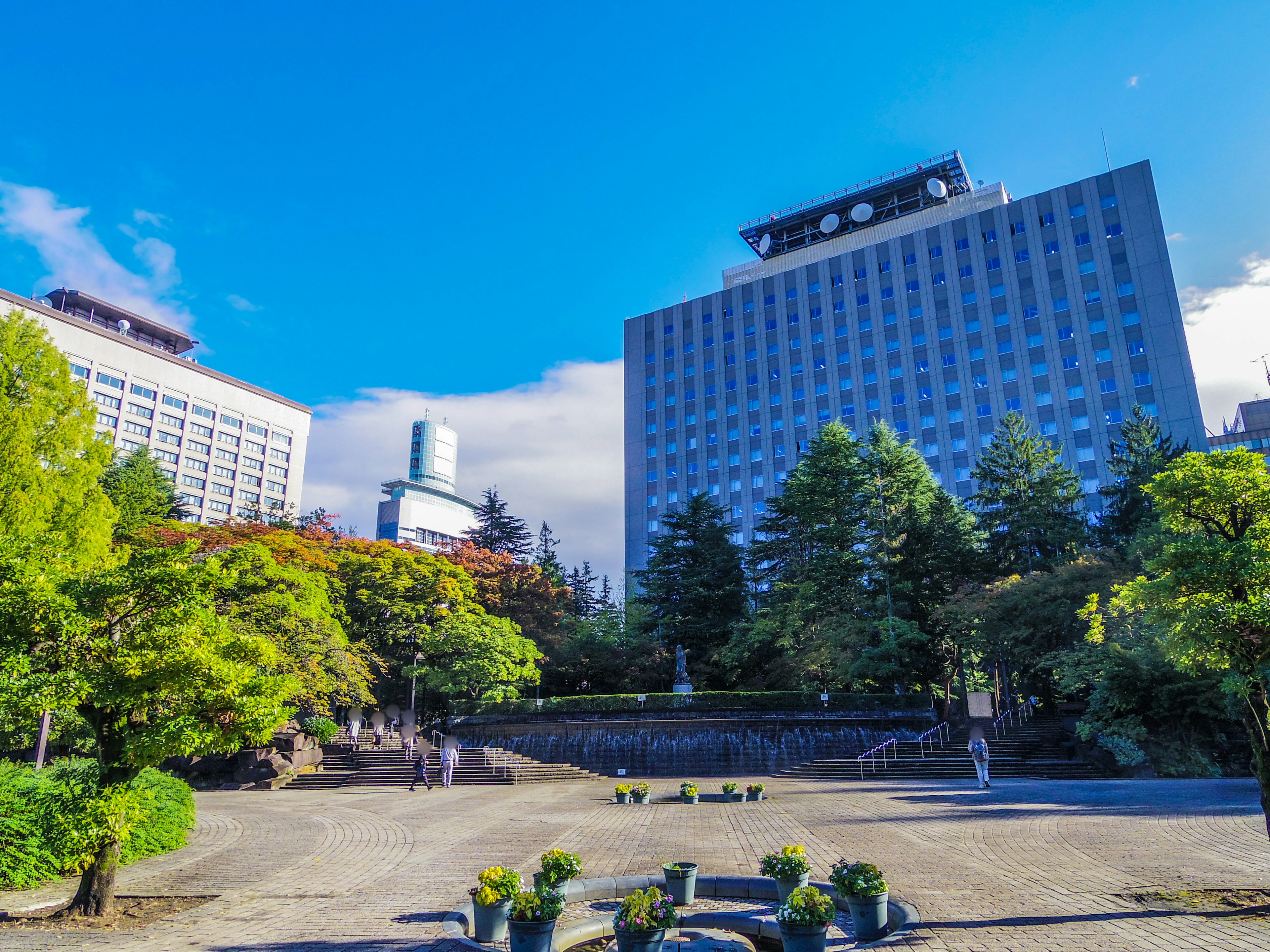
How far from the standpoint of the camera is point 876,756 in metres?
28.4

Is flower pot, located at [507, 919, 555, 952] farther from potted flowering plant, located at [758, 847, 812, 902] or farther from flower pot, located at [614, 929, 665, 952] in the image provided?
potted flowering plant, located at [758, 847, 812, 902]

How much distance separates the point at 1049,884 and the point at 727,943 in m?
4.71

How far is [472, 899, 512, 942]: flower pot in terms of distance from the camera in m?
7.71

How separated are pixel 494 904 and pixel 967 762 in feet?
74.7

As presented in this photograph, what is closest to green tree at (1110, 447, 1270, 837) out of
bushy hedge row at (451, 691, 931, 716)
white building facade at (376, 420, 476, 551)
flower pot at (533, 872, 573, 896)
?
flower pot at (533, 872, 573, 896)

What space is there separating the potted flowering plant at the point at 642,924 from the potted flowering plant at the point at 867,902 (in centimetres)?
196

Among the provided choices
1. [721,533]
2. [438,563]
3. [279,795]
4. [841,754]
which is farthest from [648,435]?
[279,795]

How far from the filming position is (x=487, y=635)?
117 feet

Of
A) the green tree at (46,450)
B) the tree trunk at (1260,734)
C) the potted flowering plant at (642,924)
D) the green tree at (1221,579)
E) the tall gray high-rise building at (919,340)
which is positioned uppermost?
the tall gray high-rise building at (919,340)

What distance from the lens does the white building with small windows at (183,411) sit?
95.7 meters

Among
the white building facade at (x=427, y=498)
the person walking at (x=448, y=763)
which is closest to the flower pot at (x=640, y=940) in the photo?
the person walking at (x=448, y=763)

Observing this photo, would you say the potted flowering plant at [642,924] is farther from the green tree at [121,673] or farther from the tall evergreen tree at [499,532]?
the tall evergreen tree at [499,532]

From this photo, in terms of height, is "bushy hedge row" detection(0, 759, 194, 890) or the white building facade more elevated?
the white building facade

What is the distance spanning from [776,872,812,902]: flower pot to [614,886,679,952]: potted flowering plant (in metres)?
2.22
